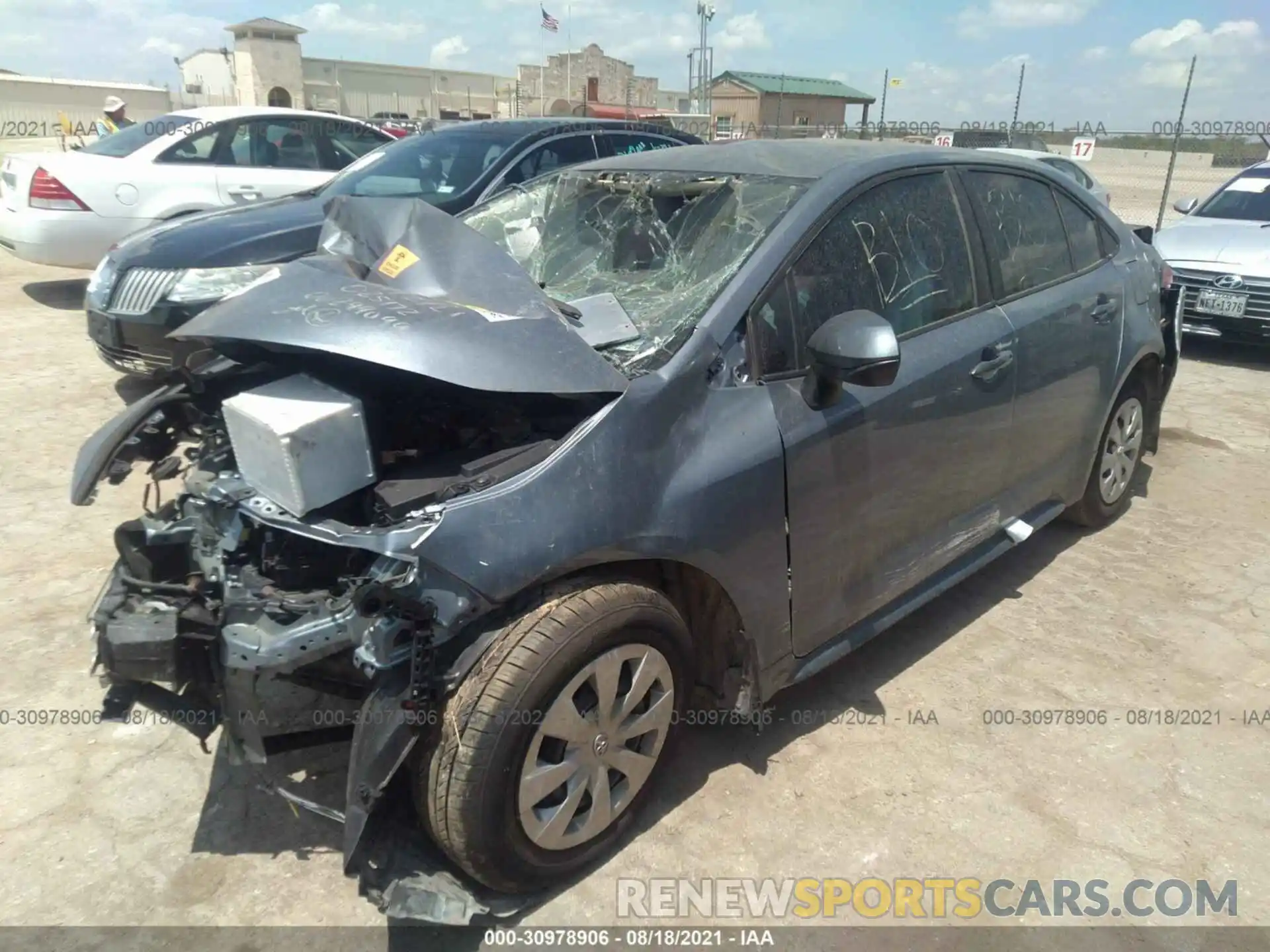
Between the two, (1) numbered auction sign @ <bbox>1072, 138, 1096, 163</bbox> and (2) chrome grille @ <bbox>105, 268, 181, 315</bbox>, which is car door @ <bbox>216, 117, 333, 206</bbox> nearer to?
(2) chrome grille @ <bbox>105, 268, 181, 315</bbox>

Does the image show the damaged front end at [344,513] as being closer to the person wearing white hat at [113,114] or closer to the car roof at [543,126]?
the car roof at [543,126]

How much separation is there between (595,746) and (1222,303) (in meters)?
7.34

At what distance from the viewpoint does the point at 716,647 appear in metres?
2.58

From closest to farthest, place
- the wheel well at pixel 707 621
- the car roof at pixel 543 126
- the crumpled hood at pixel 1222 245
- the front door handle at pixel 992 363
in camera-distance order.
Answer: the wheel well at pixel 707 621
the front door handle at pixel 992 363
the car roof at pixel 543 126
the crumpled hood at pixel 1222 245

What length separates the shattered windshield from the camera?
2.59 meters

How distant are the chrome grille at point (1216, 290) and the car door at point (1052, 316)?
3.84 meters

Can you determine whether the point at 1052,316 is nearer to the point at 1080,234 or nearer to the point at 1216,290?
the point at 1080,234

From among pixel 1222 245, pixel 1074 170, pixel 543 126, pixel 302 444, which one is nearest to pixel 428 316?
pixel 302 444

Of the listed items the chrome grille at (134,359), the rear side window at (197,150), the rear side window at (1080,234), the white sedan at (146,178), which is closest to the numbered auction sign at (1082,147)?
the white sedan at (146,178)

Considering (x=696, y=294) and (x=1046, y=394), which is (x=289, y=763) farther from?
(x=1046, y=394)

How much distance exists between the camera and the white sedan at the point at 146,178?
7.59 m

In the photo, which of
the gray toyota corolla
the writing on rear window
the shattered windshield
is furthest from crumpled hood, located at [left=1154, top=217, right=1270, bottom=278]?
the shattered windshield

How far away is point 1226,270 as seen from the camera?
7426 mm

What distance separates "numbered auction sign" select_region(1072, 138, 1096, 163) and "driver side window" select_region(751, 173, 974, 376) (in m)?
12.7
